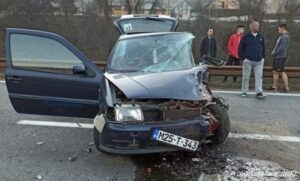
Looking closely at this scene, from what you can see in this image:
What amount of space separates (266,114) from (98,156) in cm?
381

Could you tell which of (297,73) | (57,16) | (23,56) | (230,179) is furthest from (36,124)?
(57,16)

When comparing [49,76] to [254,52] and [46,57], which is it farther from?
[254,52]

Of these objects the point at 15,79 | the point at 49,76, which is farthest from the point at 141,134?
the point at 15,79

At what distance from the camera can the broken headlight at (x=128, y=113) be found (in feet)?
15.0

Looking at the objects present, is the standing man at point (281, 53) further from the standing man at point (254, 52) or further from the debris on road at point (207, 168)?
the debris on road at point (207, 168)

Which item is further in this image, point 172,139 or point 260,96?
point 260,96

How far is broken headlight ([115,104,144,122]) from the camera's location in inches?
180

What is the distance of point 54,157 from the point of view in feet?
17.6

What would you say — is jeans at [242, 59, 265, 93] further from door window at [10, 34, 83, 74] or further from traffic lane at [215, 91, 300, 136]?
door window at [10, 34, 83, 74]

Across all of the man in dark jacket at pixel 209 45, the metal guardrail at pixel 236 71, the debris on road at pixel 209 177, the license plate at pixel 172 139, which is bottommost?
the metal guardrail at pixel 236 71

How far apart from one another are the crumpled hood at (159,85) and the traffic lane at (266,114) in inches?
76.3

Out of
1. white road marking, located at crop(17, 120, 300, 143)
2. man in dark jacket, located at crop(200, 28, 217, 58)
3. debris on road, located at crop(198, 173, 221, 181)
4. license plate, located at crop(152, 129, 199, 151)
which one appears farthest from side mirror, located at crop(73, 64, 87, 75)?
man in dark jacket, located at crop(200, 28, 217, 58)

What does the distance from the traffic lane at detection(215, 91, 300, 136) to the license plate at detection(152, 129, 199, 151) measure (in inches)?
88.2

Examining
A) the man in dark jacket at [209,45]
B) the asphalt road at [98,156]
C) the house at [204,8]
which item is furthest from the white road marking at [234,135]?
the house at [204,8]
